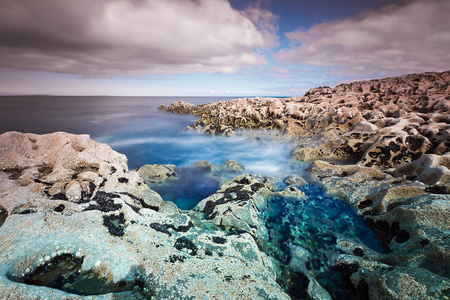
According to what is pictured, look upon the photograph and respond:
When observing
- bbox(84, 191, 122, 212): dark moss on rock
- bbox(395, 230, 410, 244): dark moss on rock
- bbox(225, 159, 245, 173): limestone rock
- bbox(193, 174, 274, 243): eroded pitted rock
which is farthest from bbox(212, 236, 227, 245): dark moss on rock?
bbox(225, 159, 245, 173): limestone rock

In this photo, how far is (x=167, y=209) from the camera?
7066 mm

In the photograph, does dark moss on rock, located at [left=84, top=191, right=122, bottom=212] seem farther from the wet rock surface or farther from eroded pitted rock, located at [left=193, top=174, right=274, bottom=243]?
the wet rock surface

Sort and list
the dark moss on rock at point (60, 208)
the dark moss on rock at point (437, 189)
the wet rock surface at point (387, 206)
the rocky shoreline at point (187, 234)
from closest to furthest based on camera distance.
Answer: the rocky shoreline at point (187, 234), the wet rock surface at point (387, 206), the dark moss on rock at point (60, 208), the dark moss on rock at point (437, 189)

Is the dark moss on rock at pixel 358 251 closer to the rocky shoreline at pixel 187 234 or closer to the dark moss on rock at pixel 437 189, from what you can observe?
the rocky shoreline at pixel 187 234

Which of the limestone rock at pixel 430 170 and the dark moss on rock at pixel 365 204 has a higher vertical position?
the limestone rock at pixel 430 170

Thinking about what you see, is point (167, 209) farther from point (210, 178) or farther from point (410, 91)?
point (410, 91)

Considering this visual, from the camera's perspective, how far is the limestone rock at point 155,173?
11.4 m

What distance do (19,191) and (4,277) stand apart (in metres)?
3.16

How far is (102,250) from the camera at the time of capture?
158 inches

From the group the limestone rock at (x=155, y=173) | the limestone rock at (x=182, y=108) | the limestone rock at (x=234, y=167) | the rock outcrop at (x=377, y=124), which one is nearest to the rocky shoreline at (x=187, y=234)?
the rock outcrop at (x=377, y=124)

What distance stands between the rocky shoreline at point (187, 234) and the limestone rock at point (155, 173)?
3.01m

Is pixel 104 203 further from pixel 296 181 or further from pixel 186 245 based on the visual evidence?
pixel 296 181

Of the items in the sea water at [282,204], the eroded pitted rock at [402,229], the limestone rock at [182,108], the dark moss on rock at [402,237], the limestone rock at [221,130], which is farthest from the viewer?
the limestone rock at [182,108]

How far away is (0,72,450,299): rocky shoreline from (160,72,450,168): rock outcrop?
23.9 inches
